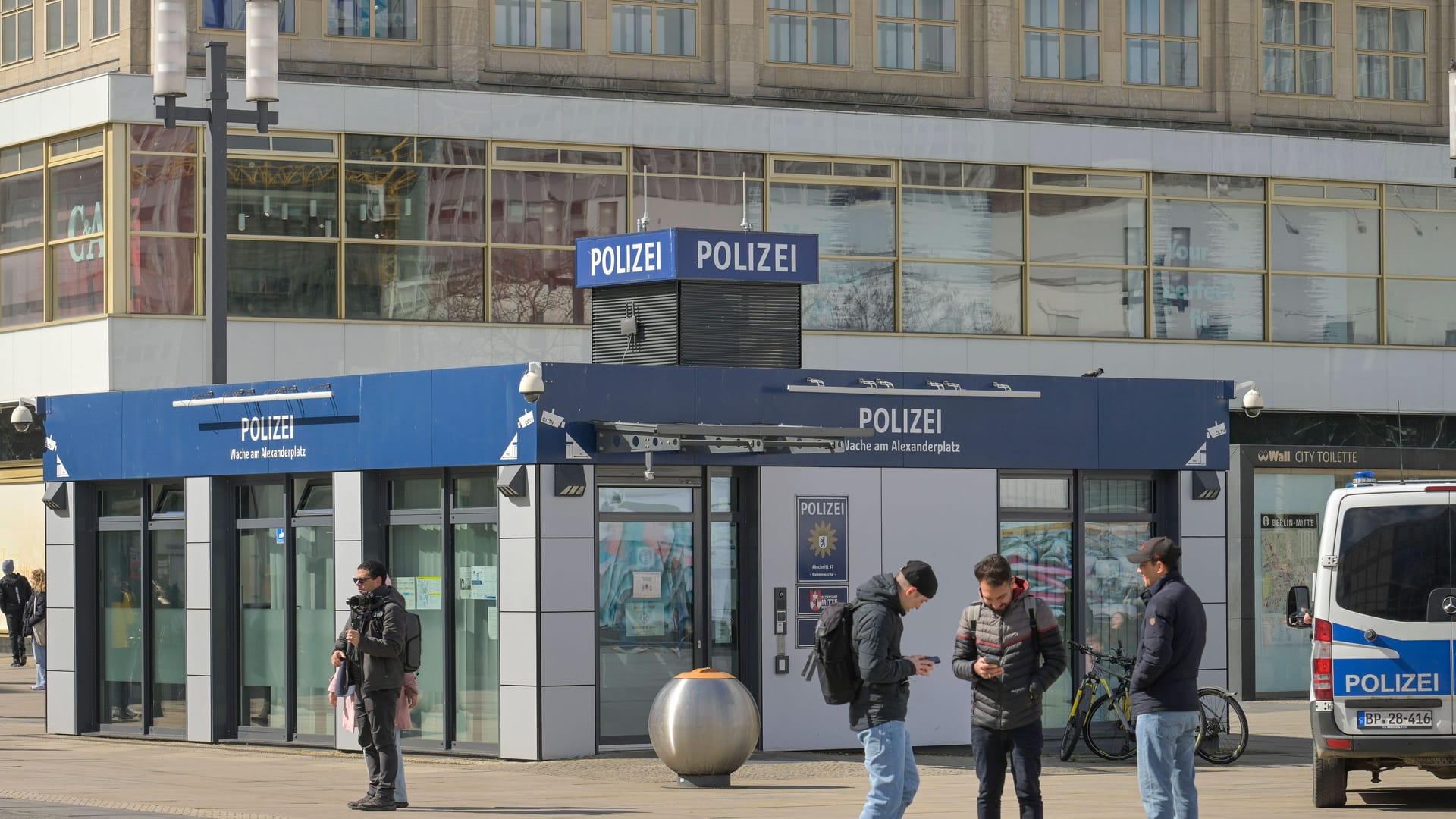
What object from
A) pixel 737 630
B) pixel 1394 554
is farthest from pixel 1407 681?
pixel 737 630

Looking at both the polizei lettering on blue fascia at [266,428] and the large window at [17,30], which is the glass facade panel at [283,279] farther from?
the polizei lettering on blue fascia at [266,428]

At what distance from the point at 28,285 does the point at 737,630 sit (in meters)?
17.5

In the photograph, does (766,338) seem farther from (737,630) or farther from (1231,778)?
(1231,778)

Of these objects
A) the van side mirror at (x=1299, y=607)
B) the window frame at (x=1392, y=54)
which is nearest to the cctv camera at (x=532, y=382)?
the van side mirror at (x=1299, y=607)

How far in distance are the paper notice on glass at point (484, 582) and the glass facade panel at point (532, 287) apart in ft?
45.3

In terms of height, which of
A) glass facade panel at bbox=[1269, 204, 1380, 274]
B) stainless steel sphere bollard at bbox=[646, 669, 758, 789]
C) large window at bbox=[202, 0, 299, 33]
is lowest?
stainless steel sphere bollard at bbox=[646, 669, 758, 789]

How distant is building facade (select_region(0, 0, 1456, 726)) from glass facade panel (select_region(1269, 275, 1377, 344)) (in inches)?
2.0

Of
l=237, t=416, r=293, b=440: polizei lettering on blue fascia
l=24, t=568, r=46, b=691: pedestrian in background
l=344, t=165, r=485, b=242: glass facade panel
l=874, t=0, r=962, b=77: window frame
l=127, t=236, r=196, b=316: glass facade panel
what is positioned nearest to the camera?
l=237, t=416, r=293, b=440: polizei lettering on blue fascia

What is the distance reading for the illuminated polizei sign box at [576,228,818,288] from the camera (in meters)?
20.7

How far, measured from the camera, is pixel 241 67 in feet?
108

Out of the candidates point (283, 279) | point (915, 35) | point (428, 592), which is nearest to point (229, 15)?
point (283, 279)

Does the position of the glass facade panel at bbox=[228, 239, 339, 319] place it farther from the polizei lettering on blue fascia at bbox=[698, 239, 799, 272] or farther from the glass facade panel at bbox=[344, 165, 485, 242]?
the polizei lettering on blue fascia at bbox=[698, 239, 799, 272]

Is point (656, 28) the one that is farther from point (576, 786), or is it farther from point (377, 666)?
point (377, 666)

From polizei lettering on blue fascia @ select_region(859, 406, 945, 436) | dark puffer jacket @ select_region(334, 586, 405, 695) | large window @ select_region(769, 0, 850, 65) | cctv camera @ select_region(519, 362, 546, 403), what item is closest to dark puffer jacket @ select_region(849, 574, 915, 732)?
dark puffer jacket @ select_region(334, 586, 405, 695)
